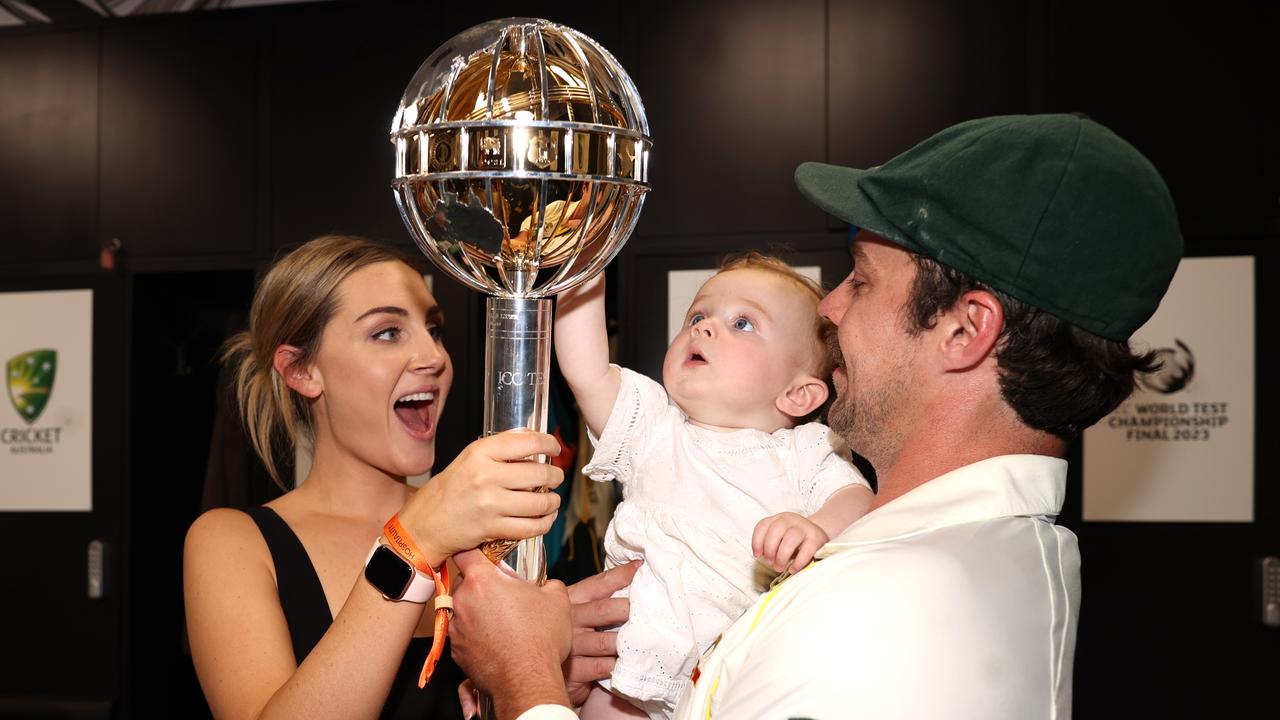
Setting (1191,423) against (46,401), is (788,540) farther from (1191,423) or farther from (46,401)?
(46,401)

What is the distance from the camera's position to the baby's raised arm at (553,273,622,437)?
1.54 m

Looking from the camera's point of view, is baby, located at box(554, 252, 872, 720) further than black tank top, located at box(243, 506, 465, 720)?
No

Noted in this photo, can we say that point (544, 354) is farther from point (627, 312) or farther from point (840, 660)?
point (627, 312)

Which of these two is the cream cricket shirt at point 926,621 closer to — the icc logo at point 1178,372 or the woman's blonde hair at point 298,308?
the woman's blonde hair at point 298,308

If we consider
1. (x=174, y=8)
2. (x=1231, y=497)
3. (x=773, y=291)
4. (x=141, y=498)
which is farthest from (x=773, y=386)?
(x=174, y=8)

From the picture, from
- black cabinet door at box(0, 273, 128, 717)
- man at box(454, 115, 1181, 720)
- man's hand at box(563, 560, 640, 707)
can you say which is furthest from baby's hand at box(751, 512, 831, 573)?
black cabinet door at box(0, 273, 128, 717)

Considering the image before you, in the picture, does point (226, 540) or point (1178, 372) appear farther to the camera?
point (1178, 372)

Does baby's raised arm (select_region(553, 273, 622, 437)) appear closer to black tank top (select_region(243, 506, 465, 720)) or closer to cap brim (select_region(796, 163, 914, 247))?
cap brim (select_region(796, 163, 914, 247))

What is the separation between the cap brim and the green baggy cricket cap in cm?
2

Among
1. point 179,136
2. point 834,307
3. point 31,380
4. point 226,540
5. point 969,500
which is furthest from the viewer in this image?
point 31,380

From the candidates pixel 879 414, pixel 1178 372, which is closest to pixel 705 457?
pixel 879 414

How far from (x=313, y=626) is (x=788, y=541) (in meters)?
0.83

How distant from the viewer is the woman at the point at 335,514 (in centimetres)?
131

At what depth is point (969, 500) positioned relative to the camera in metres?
1.17
